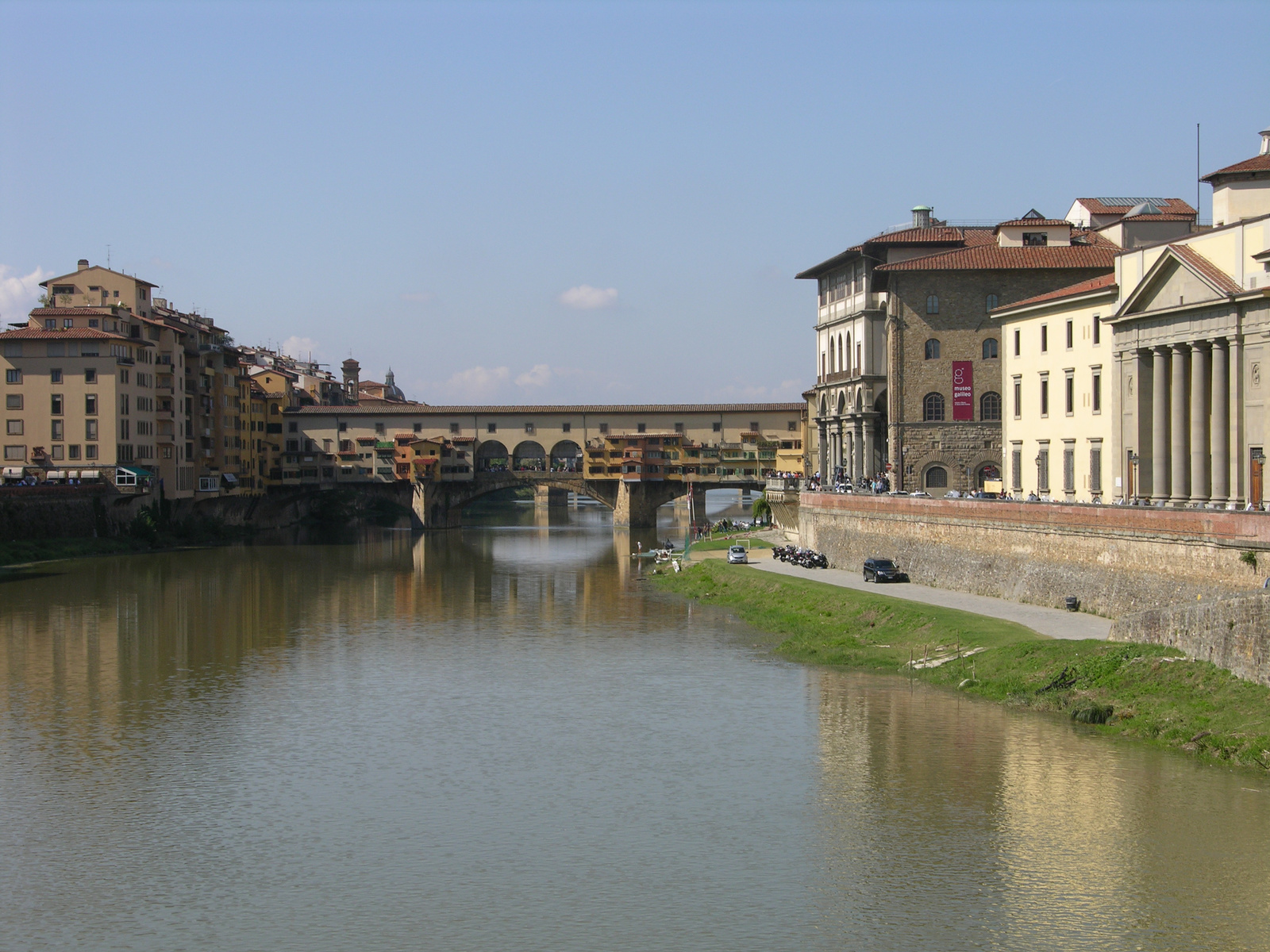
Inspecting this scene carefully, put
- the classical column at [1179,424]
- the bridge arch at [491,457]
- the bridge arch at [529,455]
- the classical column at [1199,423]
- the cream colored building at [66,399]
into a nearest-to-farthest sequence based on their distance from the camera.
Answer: the classical column at [1199,423] < the classical column at [1179,424] < the cream colored building at [66,399] < the bridge arch at [491,457] < the bridge arch at [529,455]

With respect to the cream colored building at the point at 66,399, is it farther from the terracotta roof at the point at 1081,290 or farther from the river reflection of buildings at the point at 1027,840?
the river reflection of buildings at the point at 1027,840

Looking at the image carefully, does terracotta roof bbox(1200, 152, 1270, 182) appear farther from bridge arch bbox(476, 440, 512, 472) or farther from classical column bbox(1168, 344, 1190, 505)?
bridge arch bbox(476, 440, 512, 472)

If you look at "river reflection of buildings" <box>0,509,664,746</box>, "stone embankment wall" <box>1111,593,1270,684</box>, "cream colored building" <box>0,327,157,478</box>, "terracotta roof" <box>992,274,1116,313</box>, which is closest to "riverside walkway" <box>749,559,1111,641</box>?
"stone embankment wall" <box>1111,593,1270,684</box>

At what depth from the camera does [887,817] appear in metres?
28.9

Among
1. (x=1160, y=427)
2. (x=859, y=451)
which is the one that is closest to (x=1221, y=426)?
(x=1160, y=427)

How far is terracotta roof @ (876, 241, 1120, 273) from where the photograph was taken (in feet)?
Result: 256

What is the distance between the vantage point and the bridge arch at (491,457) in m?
143

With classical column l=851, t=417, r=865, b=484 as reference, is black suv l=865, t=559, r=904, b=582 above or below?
below

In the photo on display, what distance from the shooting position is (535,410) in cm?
14262

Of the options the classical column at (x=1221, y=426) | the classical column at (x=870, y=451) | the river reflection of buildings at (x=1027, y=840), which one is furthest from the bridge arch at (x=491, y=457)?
the river reflection of buildings at (x=1027, y=840)

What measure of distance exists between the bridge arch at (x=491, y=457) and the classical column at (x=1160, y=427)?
97223mm

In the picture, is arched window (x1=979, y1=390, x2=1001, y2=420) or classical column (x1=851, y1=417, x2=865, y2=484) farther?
classical column (x1=851, y1=417, x2=865, y2=484)

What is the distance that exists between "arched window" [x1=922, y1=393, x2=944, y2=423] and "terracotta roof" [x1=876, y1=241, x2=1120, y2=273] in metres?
7.49

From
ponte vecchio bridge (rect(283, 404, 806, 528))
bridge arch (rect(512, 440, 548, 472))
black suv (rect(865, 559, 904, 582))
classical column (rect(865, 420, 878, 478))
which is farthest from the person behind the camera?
bridge arch (rect(512, 440, 548, 472))
